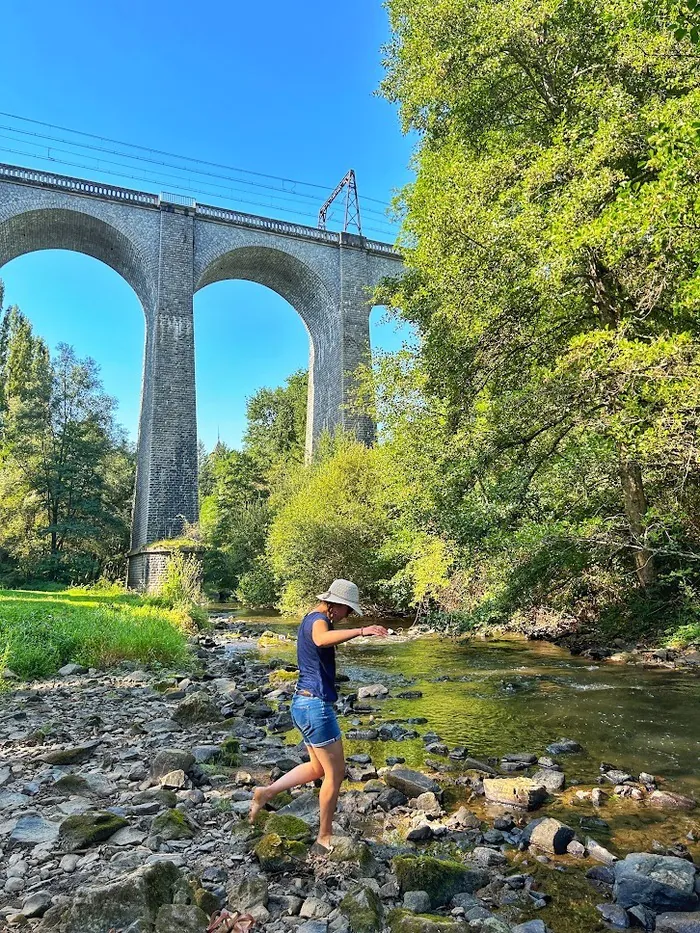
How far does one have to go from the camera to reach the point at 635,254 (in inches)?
355

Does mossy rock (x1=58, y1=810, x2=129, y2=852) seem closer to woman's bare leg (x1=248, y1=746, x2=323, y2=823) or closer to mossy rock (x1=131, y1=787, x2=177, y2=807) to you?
mossy rock (x1=131, y1=787, x2=177, y2=807)

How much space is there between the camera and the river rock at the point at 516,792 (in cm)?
453

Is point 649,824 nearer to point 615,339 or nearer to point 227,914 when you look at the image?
point 227,914

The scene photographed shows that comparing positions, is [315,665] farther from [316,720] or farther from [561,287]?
[561,287]

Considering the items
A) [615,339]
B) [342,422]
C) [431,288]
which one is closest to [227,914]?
[615,339]

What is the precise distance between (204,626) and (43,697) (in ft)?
35.9

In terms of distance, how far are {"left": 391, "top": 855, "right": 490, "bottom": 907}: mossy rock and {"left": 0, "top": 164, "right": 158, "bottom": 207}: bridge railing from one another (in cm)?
3367

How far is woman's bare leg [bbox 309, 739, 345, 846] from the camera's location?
3.59 m

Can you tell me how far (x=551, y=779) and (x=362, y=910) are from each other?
8.88 feet

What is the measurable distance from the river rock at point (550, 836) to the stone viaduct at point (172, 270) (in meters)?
26.3

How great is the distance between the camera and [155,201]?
31.7m

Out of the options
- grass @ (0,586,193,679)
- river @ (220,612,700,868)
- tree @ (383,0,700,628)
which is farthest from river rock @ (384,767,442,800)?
grass @ (0,586,193,679)

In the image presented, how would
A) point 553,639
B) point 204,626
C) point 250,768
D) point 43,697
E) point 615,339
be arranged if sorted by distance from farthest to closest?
point 204,626
point 553,639
point 615,339
point 43,697
point 250,768

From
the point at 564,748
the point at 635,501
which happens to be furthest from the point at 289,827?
the point at 635,501
